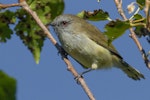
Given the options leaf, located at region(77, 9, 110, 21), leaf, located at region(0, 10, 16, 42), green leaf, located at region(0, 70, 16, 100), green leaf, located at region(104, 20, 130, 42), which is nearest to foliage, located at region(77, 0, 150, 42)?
green leaf, located at region(104, 20, 130, 42)

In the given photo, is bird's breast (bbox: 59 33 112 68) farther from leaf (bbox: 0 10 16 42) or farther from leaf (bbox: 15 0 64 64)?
leaf (bbox: 0 10 16 42)

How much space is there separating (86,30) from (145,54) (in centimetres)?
326

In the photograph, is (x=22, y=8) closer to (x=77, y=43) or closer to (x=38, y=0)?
(x=38, y=0)

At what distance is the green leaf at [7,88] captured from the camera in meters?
0.48

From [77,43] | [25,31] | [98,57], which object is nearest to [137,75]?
[98,57]

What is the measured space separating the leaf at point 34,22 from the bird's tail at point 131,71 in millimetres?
2530

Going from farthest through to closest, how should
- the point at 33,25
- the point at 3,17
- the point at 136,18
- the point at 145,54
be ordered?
the point at 33,25 → the point at 3,17 → the point at 136,18 → the point at 145,54

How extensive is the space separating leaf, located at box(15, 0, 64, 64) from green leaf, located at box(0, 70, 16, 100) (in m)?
1.43

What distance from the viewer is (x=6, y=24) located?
2.04 metres

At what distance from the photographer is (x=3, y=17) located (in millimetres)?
2004

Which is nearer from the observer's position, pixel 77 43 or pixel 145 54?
pixel 145 54

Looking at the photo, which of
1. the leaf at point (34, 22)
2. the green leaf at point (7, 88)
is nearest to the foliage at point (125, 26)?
the leaf at point (34, 22)

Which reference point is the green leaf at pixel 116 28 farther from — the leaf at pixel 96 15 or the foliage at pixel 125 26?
the leaf at pixel 96 15

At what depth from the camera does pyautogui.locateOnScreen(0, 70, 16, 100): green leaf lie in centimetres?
48
